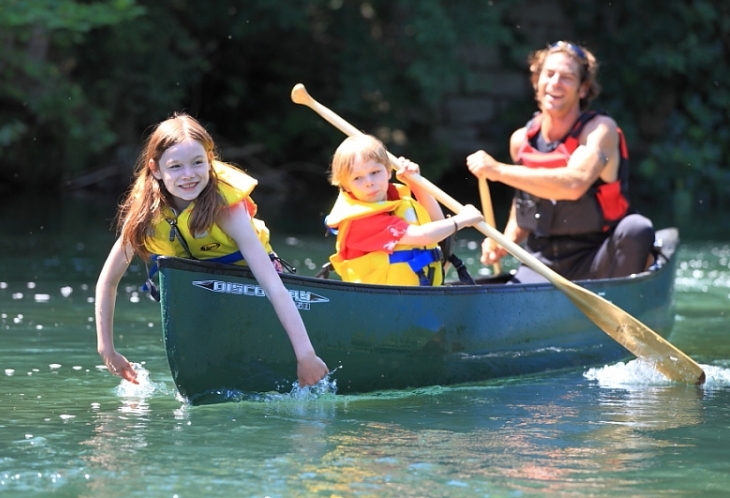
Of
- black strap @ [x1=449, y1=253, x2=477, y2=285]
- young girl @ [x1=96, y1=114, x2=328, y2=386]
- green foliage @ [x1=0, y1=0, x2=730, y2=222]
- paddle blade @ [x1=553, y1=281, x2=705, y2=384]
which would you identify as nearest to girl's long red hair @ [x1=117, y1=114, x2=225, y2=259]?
young girl @ [x1=96, y1=114, x2=328, y2=386]

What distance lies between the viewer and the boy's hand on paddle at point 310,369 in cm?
381

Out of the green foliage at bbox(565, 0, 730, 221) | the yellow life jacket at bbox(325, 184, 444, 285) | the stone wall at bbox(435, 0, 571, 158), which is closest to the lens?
the yellow life jacket at bbox(325, 184, 444, 285)

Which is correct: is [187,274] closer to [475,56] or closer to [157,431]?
[157,431]

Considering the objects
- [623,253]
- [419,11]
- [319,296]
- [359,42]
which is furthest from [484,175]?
[359,42]

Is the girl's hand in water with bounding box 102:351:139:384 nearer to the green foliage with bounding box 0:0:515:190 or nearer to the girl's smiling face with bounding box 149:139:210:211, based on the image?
the girl's smiling face with bounding box 149:139:210:211

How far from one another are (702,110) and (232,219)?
1266 cm

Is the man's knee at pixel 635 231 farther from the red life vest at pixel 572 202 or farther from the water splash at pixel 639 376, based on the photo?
the water splash at pixel 639 376

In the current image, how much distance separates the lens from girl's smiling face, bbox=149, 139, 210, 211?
3.86 metres

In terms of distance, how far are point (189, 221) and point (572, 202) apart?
2.37 metres

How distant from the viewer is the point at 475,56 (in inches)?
634

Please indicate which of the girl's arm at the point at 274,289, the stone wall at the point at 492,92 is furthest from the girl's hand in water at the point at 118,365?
the stone wall at the point at 492,92

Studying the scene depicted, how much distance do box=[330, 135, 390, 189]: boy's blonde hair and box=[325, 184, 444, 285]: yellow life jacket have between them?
0.12m

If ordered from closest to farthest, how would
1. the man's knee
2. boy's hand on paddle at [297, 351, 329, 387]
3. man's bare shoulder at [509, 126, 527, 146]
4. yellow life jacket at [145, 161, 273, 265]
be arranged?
boy's hand on paddle at [297, 351, 329, 387] → yellow life jacket at [145, 161, 273, 265] → the man's knee → man's bare shoulder at [509, 126, 527, 146]

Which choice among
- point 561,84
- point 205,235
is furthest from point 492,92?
point 205,235
